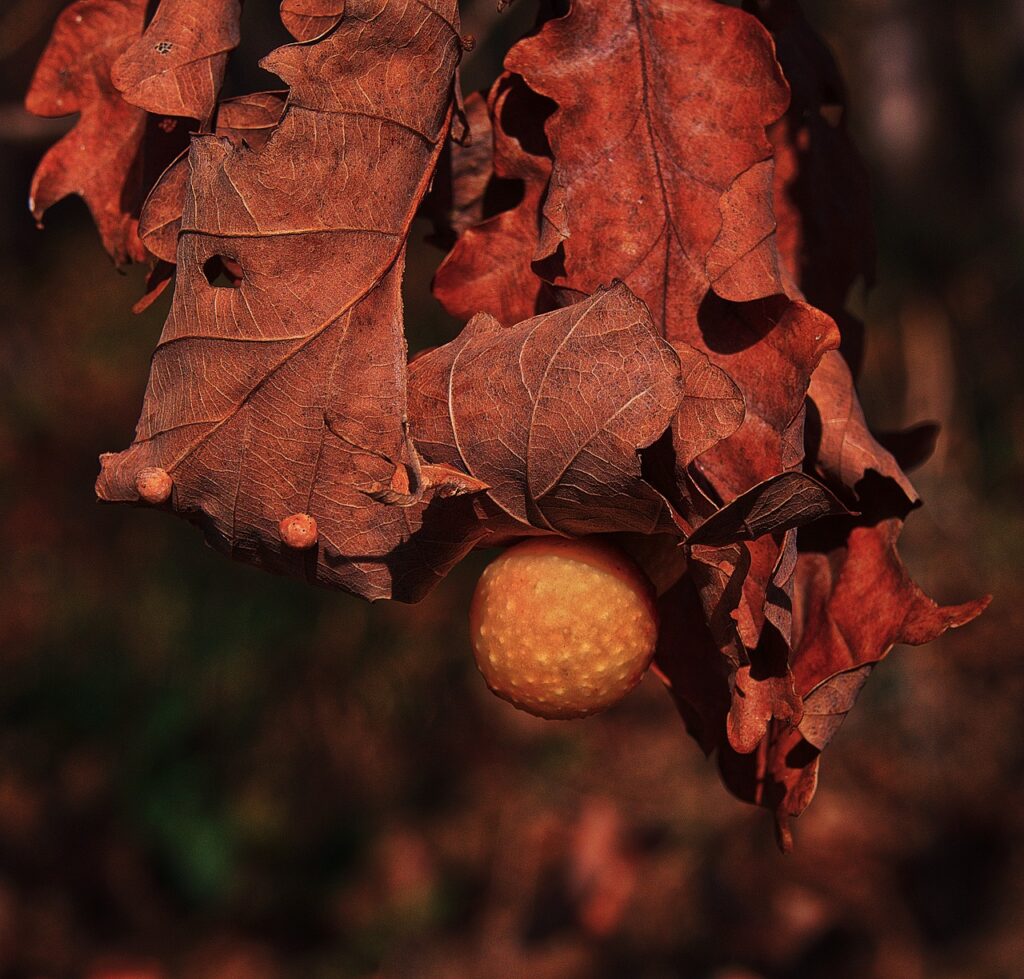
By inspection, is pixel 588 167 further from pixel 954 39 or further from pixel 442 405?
pixel 954 39

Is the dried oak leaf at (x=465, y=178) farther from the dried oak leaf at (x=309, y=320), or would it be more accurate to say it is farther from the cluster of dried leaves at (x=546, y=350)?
the dried oak leaf at (x=309, y=320)

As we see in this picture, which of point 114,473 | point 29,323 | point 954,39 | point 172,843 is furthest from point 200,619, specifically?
point 954,39

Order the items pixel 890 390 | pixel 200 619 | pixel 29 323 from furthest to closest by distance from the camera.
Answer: pixel 29 323 → pixel 890 390 → pixel 200 619

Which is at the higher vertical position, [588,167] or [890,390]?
[588,167]

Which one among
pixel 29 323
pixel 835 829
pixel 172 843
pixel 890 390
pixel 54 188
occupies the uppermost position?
pixel 54 188

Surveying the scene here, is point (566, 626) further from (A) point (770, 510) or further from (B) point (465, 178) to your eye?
(B) point (465, 178)

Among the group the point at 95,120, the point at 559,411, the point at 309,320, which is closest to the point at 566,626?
the point at 559,411
